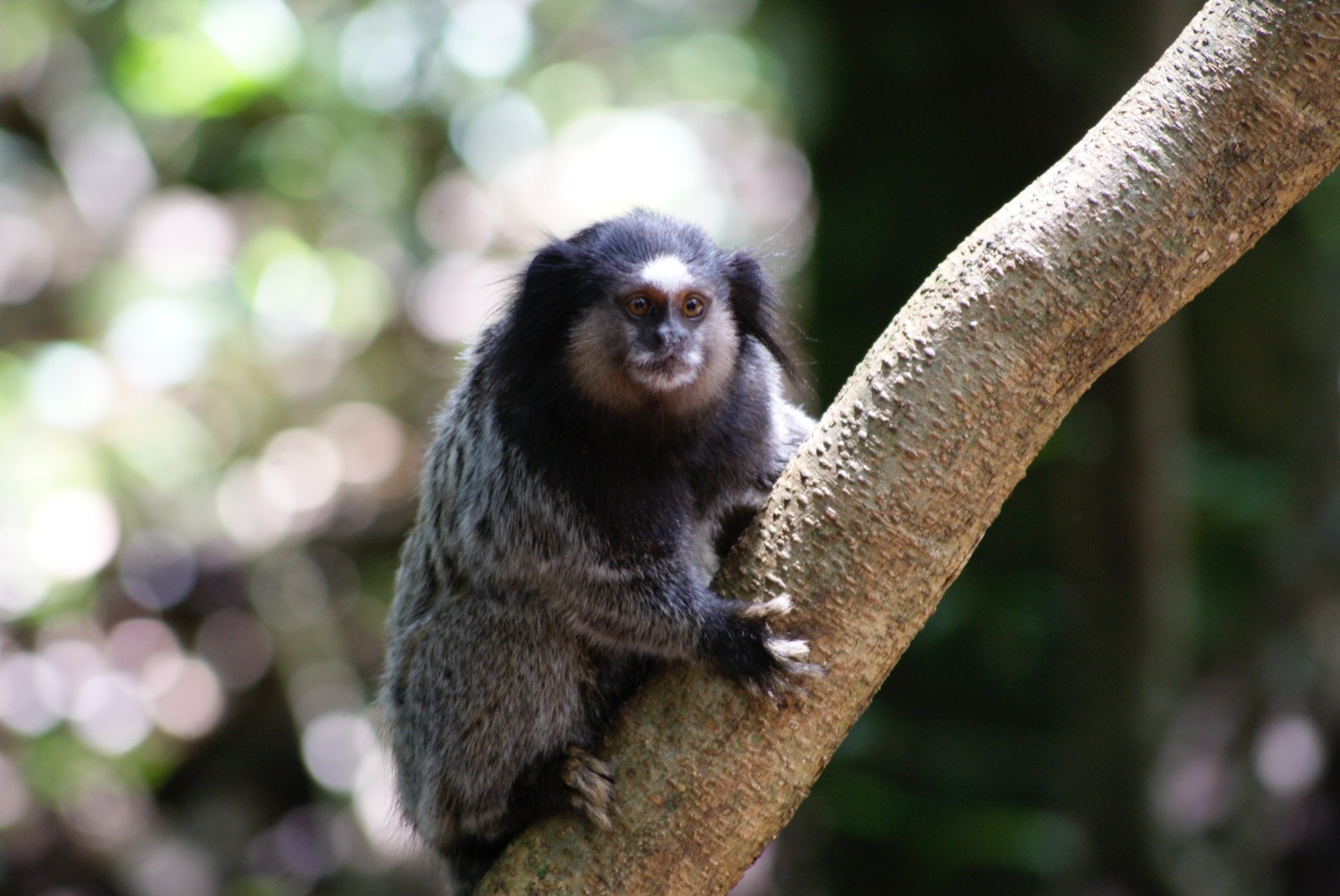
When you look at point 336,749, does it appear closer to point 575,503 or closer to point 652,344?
point 575,503

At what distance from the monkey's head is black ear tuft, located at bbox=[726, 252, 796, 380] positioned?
1.2 inches

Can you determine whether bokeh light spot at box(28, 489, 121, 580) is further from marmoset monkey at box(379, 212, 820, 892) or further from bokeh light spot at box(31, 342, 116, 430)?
marmoset monkey at box(379, 212, 820, 892)

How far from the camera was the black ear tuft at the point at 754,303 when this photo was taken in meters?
2.94

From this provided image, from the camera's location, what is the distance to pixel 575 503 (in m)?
2.60

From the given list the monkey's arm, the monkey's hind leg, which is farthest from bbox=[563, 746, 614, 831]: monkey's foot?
the monkey's arm

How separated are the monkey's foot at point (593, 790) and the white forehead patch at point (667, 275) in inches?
40.5

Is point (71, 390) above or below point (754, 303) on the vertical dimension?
below

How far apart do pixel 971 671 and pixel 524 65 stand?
10.3 feet

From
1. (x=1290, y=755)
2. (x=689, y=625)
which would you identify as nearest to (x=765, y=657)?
(x=689, y=625)

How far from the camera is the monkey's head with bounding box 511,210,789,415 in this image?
8.89 ft

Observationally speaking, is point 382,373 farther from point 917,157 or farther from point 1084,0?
point 1084,0

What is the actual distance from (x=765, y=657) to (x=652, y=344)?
33.3 inches

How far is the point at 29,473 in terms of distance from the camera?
15.0 feet

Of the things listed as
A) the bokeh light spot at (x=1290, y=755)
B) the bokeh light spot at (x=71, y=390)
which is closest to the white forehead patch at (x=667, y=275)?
the bokeh light spot at (x=71, y=390)
